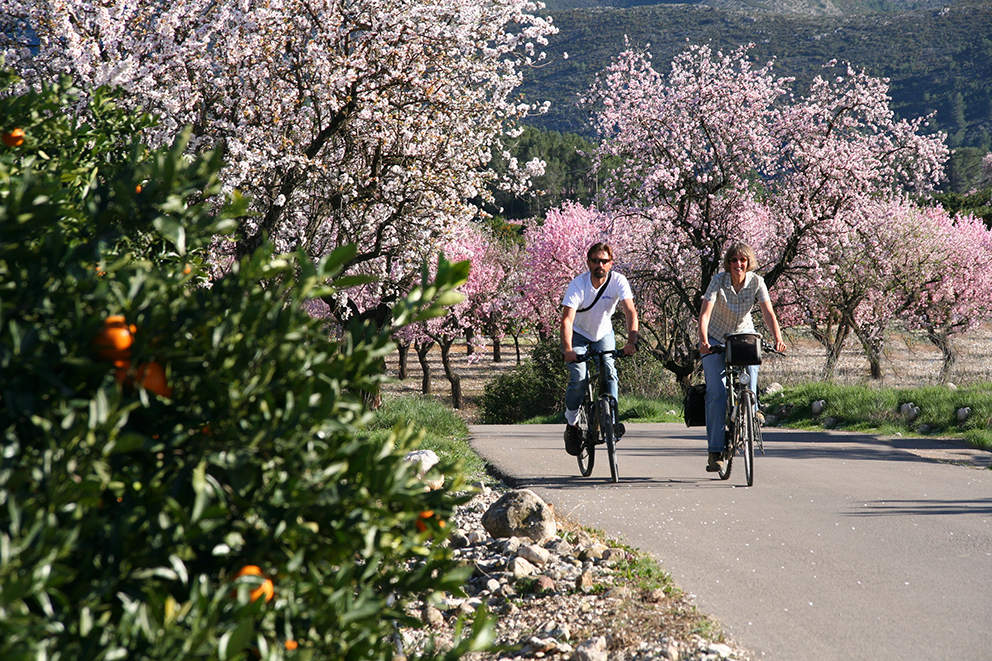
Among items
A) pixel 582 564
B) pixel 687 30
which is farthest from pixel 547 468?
pixel 687 30

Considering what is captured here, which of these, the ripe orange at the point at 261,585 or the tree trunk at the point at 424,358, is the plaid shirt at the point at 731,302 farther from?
the tree trunk at the point at 424,358

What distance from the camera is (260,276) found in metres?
1.70

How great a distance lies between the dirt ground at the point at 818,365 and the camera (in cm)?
1823

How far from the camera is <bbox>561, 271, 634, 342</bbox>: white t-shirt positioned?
6.76 meters

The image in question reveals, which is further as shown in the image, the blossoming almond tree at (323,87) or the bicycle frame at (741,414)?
the blossoming almond tree at (323,87)

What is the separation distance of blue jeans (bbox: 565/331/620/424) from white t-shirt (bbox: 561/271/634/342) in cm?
5

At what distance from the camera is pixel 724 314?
6.72 m

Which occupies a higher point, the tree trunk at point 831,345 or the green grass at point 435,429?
the tree trunk at point 831,345

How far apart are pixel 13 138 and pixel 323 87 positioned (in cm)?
840

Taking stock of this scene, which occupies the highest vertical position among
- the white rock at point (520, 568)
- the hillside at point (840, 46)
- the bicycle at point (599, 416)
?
the hillside at point (840, 46)

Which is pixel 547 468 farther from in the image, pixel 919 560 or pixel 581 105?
pixel 581 105

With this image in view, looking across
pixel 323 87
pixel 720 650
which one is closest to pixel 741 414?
pixel 720 650

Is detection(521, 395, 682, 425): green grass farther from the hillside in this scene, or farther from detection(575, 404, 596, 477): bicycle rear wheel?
the hillside

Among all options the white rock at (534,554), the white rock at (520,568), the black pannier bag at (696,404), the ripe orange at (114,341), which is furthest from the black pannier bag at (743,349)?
the ripe orange at (114,341)
